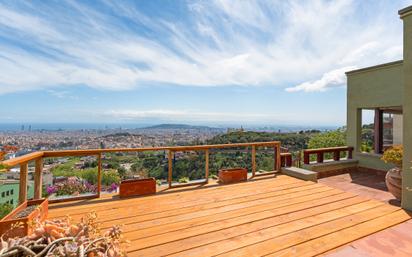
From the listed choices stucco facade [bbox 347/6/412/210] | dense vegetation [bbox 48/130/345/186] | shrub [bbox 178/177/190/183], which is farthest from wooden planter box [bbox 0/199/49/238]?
stucco facade [bbox 347/6/412/210]

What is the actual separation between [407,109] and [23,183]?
19.1ft

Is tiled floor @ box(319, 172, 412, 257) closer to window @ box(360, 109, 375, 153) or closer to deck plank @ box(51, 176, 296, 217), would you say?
deck plank @ box(51, 176, 296, 217)

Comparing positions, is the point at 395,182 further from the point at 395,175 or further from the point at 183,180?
the point at 183,180

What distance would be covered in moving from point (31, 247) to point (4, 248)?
9 centimetres

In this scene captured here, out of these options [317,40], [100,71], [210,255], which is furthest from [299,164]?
[100,71]

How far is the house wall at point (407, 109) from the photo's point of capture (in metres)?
3.34

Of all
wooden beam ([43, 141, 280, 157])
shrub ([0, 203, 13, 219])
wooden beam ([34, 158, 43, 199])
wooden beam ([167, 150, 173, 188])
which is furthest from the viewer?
wooden beam ([167, 150, 173, 188])

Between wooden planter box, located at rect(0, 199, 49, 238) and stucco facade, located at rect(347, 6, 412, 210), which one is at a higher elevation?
stucco facade, located at rect(347, 6, 412, 210)

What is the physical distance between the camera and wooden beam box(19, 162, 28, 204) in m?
2.87

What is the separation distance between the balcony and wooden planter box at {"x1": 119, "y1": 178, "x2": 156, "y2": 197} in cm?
16

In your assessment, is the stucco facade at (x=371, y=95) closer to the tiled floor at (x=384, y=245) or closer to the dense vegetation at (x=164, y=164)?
the tiled floor at (x=384, y=245)

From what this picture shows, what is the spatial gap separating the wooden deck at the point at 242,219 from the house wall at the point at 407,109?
33cm

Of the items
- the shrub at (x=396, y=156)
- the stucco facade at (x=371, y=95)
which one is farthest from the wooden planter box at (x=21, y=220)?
the stucco facade at (x=371, y=95)

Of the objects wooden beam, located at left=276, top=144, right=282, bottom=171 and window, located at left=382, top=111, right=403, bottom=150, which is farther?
window, located at left=382, top=111, right=403, bottom=150
